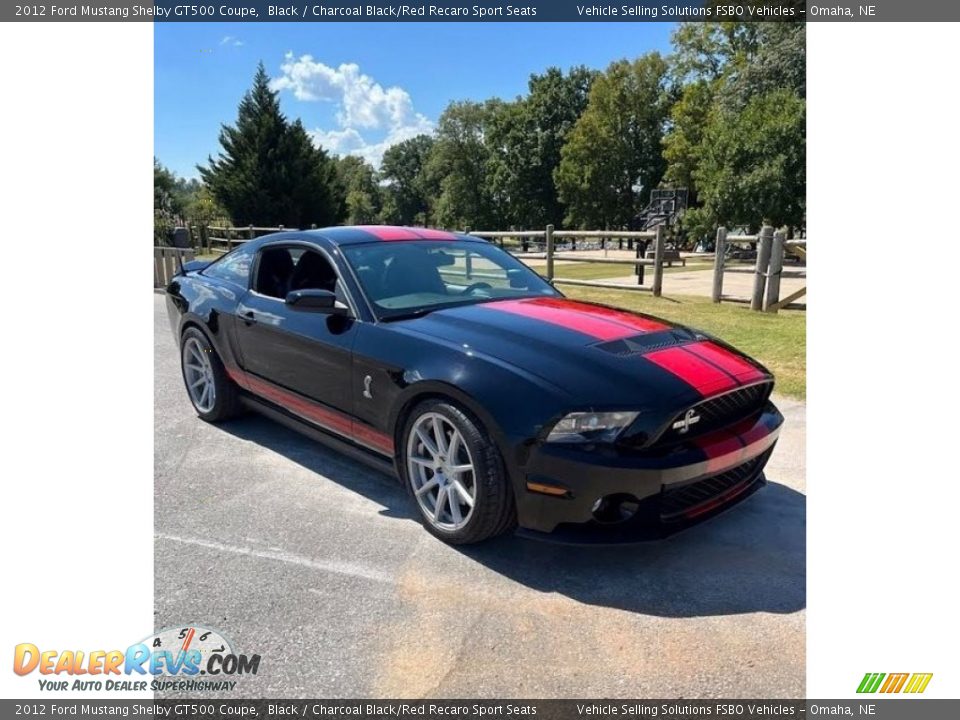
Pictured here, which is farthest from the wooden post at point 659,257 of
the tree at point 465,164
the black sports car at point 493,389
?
the tree at point 465,164

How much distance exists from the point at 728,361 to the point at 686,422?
63 cm

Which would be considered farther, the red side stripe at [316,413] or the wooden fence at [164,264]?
the wooden fence at [164,264]

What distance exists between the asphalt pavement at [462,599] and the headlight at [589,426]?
648 millimetres

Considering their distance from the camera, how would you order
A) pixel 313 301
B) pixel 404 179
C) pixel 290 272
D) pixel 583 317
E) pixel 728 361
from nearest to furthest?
1. pixel 728 361
2. pixel 313 301
3. pixel 583 317
4. pixel 290 272
5. pixel 404 179

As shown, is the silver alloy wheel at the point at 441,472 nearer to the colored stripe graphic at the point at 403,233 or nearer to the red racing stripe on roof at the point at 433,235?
the colored stripe graphic at the point at 403,233

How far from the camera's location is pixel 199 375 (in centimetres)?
492

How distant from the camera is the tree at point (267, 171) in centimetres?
3684

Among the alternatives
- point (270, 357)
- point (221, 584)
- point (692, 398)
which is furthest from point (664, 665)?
point (270, 357)

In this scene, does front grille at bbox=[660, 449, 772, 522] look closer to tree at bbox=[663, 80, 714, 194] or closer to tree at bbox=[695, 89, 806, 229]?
tree at bbox=[695, 89, 806, 229]

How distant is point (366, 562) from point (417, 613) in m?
0.47

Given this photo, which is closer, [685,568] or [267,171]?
[685,568]

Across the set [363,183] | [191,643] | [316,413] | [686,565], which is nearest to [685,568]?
[686,565]

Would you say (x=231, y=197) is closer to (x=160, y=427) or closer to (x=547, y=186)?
(x=547, y=186)
